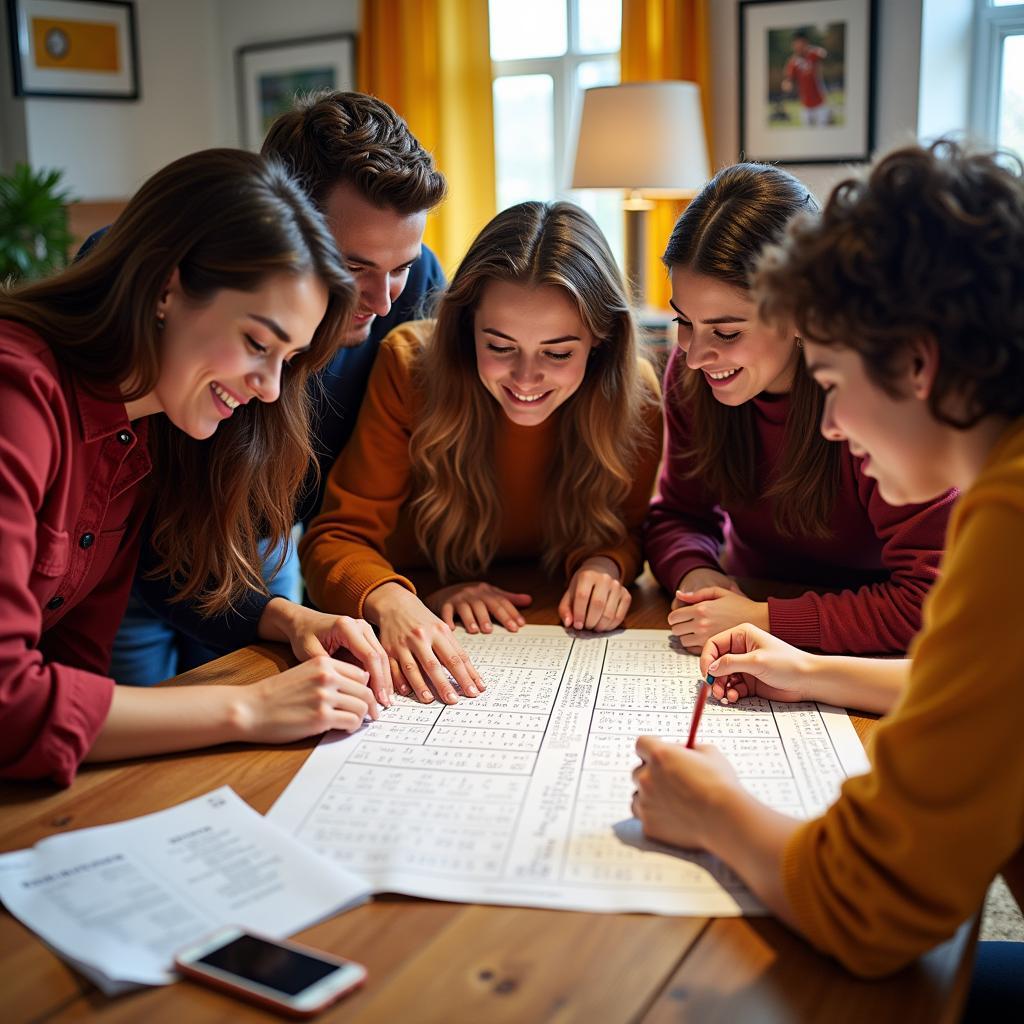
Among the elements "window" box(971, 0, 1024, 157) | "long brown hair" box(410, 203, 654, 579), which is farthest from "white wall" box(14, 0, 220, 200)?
"long brown hair" box(410, 203, 654, 579)

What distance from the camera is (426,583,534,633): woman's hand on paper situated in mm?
1586

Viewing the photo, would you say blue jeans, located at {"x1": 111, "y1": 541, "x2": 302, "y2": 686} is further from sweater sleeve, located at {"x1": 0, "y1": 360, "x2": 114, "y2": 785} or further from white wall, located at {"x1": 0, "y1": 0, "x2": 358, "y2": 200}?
white wall, located at {"x1": 0, "y1": 0, "x2": 358, "y2": 200}

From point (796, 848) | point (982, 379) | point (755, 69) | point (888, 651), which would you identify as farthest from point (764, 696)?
point (755, 69)

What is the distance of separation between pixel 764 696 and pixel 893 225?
626mm

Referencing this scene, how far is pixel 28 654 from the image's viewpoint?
106 cm

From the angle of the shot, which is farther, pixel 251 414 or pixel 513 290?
pixel 513 290

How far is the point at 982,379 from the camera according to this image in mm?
850

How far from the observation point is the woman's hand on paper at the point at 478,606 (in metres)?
1.59

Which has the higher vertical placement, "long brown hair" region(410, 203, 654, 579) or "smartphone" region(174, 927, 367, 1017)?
"long brown hair" region(410, 203, 654, 579)

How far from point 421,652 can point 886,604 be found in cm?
60

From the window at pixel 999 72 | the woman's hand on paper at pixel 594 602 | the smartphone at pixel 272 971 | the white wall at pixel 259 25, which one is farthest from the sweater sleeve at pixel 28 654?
the white wall at pixel 259 25

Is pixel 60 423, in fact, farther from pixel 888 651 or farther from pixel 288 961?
pixel 888 651

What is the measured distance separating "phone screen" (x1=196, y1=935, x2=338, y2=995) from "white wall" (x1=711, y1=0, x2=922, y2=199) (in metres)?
3.22

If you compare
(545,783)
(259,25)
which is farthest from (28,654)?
(259,25)
